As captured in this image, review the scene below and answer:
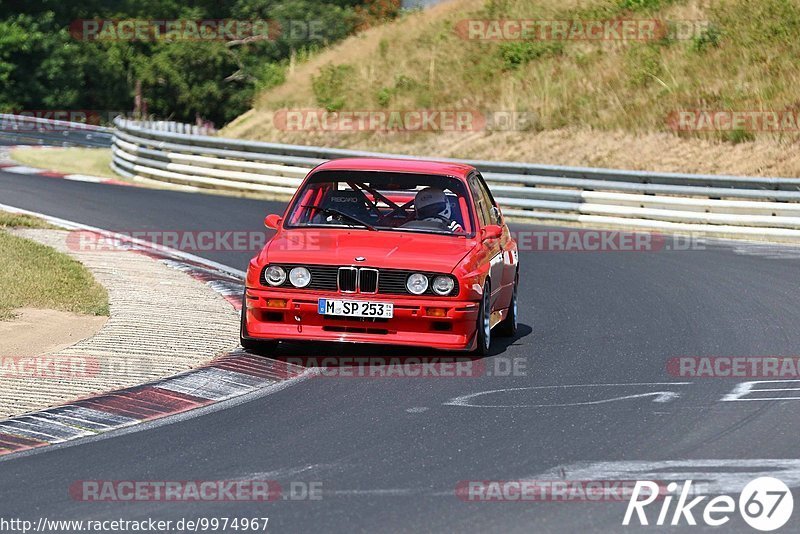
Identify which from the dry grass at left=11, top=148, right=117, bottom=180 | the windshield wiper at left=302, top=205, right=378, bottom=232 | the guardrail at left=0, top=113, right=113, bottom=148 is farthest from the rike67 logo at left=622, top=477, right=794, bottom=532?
the guardrail at left=0, top=113, right=113, bottom=148

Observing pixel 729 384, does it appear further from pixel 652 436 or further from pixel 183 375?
pixel 183 375

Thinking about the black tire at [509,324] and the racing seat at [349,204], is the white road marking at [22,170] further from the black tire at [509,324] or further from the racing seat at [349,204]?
the black tire at [509,324]

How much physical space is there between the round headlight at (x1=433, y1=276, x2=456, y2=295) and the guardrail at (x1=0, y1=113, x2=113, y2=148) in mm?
27536

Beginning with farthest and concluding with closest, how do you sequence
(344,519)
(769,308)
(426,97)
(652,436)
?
(426,97)
(769,308)
(652,436)
(344,519)

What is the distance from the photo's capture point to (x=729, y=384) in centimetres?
984

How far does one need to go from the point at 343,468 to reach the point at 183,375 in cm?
291

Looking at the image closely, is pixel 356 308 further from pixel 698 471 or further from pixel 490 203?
pixel 698 471

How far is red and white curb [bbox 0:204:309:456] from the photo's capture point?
797 centimetres

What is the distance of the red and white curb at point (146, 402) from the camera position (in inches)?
314

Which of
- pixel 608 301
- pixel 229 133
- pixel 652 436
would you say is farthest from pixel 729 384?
pixel 229 133

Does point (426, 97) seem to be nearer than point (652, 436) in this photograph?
No

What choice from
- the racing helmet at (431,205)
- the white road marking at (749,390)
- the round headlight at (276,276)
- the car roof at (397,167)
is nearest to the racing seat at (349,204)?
the car roof at (397,167)

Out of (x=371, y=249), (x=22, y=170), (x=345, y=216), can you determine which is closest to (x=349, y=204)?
(x=345, y=216)

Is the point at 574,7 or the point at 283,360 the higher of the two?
the point at 574,7
